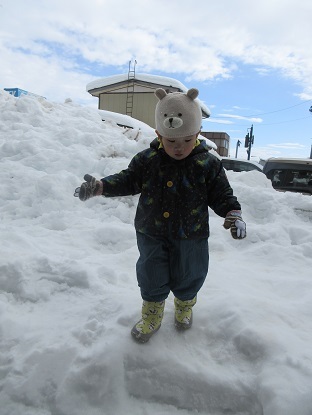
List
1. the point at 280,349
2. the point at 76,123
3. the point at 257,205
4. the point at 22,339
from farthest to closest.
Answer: the point at 76,123 < the point at 257,205 < the point at 22,339 < the point at 280,349

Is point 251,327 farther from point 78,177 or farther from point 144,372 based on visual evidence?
point 78,177

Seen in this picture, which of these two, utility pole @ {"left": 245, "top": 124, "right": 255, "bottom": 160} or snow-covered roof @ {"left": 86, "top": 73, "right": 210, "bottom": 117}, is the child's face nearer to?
snow-covered roof @ {"left": 86, "top": 73, "right": 210, "bottom": 117}

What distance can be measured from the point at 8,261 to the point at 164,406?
1463 millimetres

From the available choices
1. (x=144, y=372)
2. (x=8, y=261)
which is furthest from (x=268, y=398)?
(x=8, y=261)

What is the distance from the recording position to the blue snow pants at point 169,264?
1.73 meters

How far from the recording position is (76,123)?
670 cm

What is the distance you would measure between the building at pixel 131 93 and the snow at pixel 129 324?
14.8m

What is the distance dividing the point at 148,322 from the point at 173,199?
68 centimetres

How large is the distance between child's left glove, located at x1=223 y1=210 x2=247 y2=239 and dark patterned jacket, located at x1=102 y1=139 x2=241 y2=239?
0.15 feet

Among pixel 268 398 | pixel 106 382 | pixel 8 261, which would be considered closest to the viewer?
pixel 268 398

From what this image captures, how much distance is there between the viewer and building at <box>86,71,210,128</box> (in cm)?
1795

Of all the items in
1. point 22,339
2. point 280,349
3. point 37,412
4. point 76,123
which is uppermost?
point 76,123

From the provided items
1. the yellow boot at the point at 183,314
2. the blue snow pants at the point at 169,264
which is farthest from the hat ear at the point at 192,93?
the yellow boot at the point at 183,314

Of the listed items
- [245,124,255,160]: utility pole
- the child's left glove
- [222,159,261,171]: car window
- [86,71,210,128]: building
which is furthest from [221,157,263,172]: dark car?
[245,124,255,160]: utility pole
